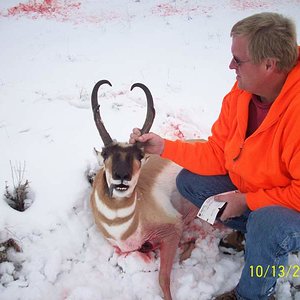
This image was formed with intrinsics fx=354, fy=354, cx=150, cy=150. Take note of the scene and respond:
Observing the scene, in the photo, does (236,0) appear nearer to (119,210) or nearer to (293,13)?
(293,13)

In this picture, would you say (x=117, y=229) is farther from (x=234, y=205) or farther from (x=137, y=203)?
(x=234, y=205)

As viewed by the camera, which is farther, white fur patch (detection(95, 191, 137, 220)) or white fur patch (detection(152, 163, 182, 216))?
white fur patch (detection(152, 163, 182, 216))

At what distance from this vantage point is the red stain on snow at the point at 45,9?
9685 mm

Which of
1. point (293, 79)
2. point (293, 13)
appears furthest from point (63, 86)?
point (293, 13)

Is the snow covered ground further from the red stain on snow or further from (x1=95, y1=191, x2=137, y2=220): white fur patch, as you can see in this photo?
(x1=95, y1=191, x2=137, y2=220): white fur patch

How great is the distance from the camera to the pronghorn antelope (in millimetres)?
2885

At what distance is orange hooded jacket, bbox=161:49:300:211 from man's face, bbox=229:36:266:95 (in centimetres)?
17

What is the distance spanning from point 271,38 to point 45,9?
9377mm

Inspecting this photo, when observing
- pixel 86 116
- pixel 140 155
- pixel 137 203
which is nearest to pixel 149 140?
pixel 140 155

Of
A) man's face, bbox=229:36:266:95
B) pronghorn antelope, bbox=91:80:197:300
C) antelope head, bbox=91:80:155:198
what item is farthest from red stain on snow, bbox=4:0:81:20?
man's face, bbox=229:36:266:95

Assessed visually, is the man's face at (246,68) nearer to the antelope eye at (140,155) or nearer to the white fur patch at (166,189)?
the antelope eye at (140,155)

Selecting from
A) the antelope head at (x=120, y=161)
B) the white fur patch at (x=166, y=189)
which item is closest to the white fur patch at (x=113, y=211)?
the antelope head at (x=120, y=161)

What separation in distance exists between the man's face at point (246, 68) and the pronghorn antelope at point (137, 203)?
86 cm

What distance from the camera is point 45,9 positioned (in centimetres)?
1010
